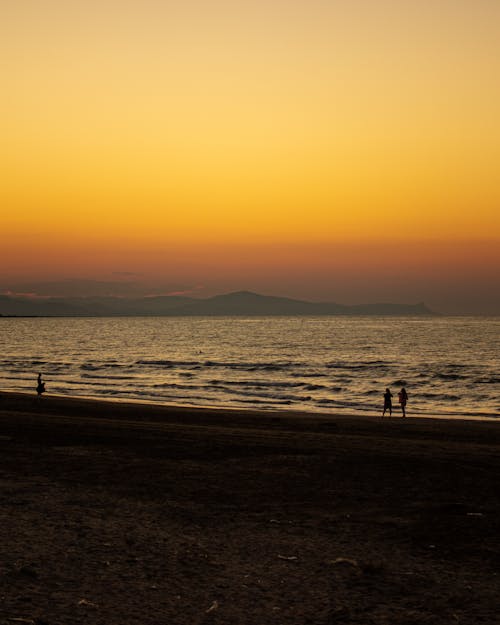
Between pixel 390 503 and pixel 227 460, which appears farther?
pixel 227 460

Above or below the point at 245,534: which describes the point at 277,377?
below

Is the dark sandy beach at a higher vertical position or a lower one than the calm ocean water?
higher

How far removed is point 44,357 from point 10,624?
314 feet

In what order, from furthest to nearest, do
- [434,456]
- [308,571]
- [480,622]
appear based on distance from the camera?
[434,456], [308,571], [480,622]

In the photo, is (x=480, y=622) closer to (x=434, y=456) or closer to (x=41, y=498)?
(x=41, y=498)

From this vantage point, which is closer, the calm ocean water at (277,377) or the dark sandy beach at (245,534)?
the dark sandy beach at (245,534)

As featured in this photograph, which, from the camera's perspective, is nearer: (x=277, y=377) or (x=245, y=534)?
(x=245, y=534)

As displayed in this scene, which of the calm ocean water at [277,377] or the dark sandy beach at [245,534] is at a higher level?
the dark sandy beach at [245,534]

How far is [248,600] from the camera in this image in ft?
26.0

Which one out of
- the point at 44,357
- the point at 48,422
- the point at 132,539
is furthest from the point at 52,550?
the point at 44,357

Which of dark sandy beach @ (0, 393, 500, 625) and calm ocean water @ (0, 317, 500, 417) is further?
calm ocean water @ (0, 317, 500, 417)

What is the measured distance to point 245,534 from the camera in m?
10.7

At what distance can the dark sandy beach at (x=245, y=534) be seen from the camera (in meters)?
7.71

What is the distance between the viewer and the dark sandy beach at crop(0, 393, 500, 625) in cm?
771
